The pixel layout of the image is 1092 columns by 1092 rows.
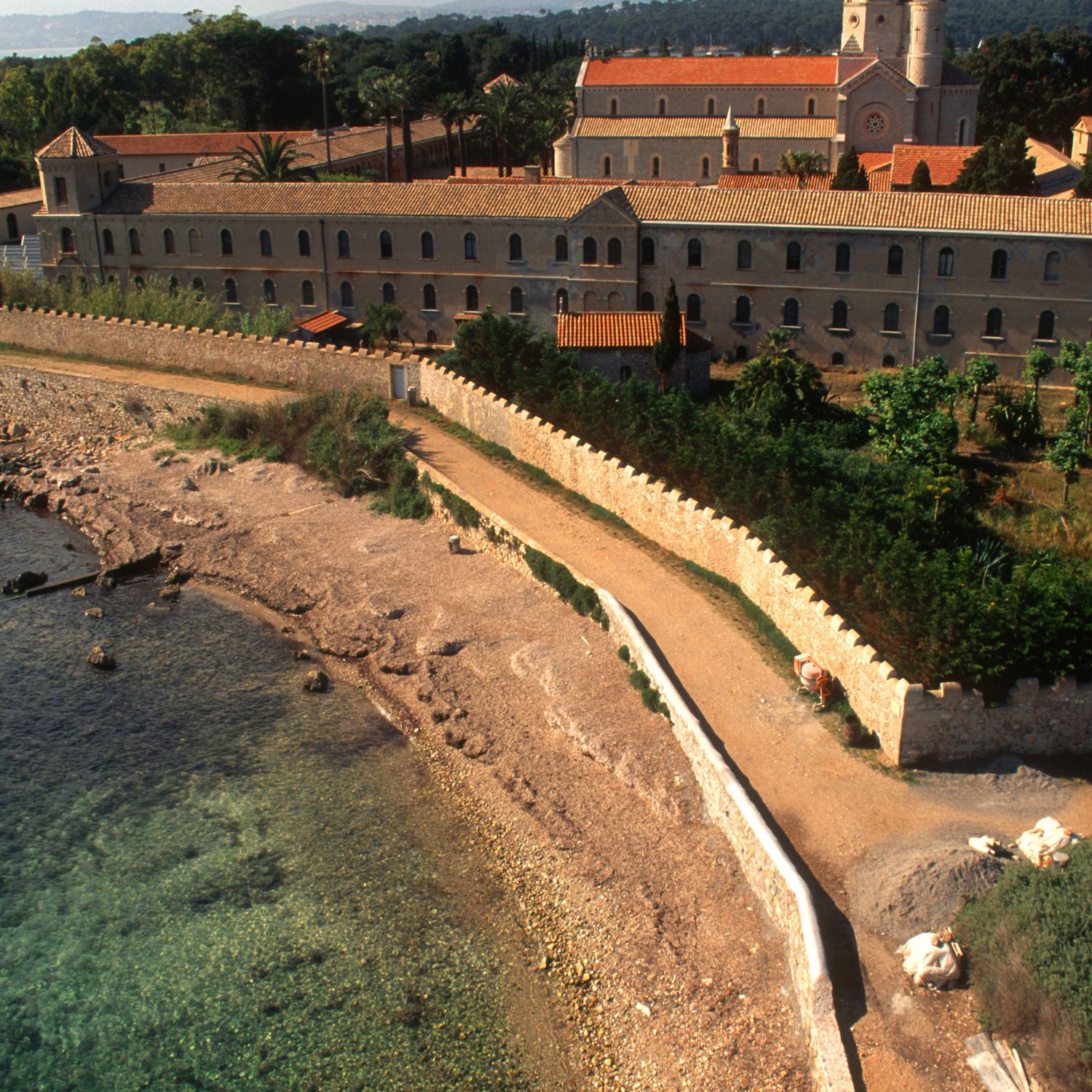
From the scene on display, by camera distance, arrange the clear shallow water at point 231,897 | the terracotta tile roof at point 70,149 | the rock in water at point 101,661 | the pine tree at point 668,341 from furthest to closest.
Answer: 1. the terracotta tile roof at point 70,149
2. the pine tree at point 668,341
3. the rock in water at point 101,661
4. the clear shallow water at point 231,897

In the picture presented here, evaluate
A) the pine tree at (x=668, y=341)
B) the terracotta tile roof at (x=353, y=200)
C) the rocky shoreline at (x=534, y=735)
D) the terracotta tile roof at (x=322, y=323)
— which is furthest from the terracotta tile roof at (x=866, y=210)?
the rocky shoreline at (x=534, y=735)

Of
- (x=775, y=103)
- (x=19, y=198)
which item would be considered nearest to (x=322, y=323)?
(x=19, y=198)

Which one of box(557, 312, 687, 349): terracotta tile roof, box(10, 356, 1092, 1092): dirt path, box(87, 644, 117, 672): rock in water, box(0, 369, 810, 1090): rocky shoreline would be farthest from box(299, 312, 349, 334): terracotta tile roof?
box(87, 644, 117, 672): rock in water

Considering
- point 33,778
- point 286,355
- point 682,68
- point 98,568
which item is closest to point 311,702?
point 33,778

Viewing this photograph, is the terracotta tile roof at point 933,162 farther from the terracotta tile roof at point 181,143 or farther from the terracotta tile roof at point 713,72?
the terracotta tile roof at point 181,143

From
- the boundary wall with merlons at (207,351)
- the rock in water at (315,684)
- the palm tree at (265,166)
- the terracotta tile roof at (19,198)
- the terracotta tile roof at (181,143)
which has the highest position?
the terracotta tile roof at (181,143)

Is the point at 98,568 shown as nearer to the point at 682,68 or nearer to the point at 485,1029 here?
the point at 485,1029
